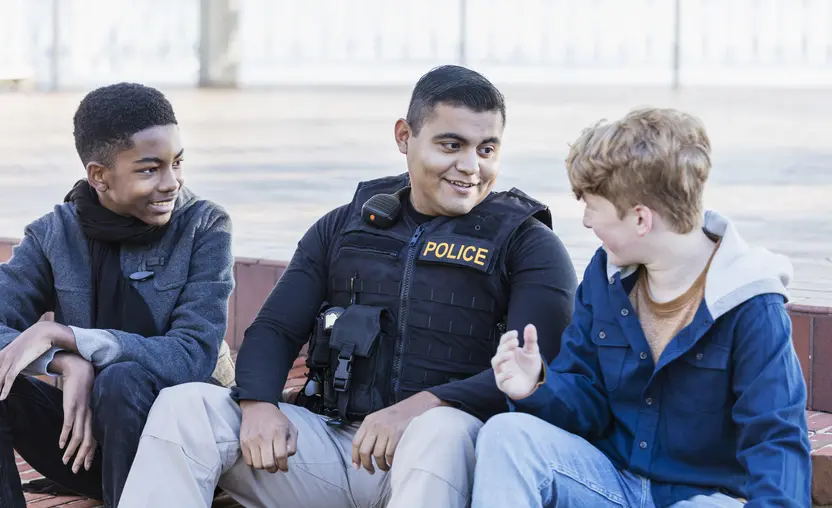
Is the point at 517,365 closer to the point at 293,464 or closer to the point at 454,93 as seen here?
the point at 293,464

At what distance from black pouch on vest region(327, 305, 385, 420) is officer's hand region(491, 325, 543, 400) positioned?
21.3 inches

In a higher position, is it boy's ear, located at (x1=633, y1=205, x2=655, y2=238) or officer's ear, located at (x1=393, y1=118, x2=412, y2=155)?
officer's ear, located at (x1=393, y1=118, x2=412, y2=155)

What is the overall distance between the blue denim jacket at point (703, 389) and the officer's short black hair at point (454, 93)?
0.60 meters

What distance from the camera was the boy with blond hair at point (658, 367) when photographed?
255cm

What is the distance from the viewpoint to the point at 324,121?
13055 millimetres

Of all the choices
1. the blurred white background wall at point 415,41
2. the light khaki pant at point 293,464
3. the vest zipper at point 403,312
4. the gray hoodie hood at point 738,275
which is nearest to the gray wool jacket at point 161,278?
the light khaki pant at point 293,464

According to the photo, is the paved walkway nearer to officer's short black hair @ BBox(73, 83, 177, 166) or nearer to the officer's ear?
the officer's ear

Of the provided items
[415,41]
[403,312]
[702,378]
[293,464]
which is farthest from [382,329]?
[415,41]

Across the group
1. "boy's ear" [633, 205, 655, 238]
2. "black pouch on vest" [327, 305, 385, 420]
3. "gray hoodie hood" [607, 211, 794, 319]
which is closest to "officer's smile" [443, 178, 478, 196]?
"black pouch on vest" [327, 305, 385, 420]

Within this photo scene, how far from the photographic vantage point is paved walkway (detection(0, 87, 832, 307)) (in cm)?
607

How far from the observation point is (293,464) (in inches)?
122

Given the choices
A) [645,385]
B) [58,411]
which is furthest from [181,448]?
[645,385]

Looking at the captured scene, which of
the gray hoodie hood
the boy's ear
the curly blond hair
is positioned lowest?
the gray hoodie hood

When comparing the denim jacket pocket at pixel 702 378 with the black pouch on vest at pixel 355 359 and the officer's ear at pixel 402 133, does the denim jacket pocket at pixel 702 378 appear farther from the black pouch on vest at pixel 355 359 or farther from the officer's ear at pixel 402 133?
the officer's ear at pixel 402 133
